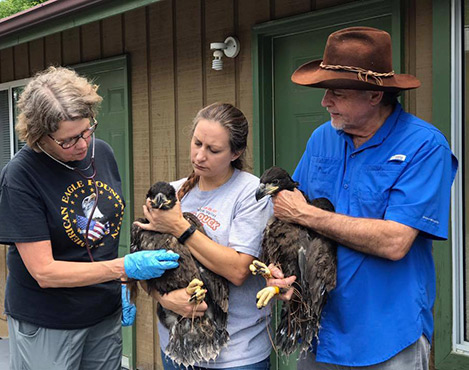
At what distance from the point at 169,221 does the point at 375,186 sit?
0.88m

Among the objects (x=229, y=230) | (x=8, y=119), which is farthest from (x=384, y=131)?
(x=8, y=119)

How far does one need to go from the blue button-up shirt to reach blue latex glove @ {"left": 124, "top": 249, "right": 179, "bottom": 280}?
2.31 ft

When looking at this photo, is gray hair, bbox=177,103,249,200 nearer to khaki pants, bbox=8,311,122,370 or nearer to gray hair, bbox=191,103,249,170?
gray hair, bbox=191,103,249,170

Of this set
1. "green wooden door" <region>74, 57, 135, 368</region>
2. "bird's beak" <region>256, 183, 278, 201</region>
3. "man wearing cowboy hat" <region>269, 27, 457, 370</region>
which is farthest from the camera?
"green wooden door" <region>74, 57, 135, 368</region>

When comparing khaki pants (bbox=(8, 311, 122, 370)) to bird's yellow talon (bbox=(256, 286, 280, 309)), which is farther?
khaki pants (bbox=(8, 311, 122, 370))

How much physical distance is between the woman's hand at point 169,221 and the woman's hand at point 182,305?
27 cm

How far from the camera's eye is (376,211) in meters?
2.24

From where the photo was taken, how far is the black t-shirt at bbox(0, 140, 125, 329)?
2537 millimetres

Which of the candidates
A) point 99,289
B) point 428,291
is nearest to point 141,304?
point 99,289

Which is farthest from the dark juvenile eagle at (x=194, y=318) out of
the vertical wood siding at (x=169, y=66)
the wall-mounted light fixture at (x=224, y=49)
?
the wall-mounted light fixture at (x=224, y=49)

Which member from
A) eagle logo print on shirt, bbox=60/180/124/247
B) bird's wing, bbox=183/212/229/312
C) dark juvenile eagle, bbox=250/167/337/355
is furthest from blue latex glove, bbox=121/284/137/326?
dark juvenile eagle, bbox=250/167/337/355

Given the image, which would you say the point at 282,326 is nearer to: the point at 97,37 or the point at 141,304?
the point at 141,304

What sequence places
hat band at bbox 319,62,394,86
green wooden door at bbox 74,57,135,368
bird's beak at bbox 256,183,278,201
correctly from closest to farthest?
hat band at bbox 319,62,394,86 → bird's beak at bbox 256,183,278,201 → green wooden door at bbox 74,57,135,368

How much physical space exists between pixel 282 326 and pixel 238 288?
255 mm
